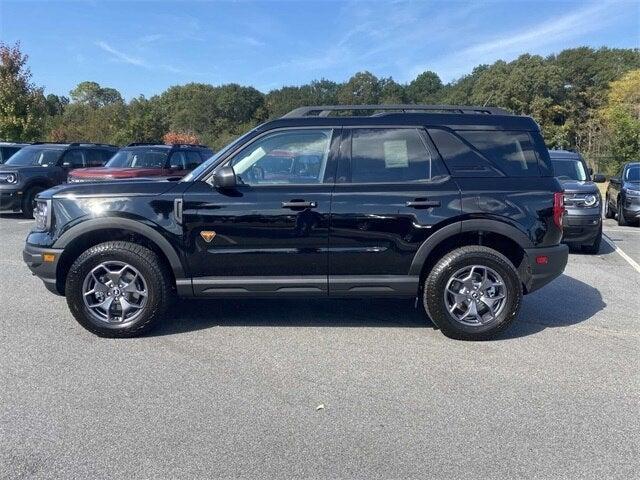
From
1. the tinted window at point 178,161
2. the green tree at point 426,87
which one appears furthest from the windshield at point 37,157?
the green tree at point 426,87

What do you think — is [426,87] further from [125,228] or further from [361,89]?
[125,228]

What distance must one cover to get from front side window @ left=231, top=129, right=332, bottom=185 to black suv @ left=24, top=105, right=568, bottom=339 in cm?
1

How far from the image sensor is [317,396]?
379cm

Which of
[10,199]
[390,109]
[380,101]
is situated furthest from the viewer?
[380,101]

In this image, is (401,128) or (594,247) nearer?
(401,128)

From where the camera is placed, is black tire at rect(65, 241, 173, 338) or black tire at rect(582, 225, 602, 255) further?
black tire at rect(582, 225, 602, 255)

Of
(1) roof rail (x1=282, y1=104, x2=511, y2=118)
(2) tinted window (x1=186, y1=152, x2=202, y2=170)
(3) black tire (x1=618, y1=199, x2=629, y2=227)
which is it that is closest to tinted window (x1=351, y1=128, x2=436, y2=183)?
(1) roof rail (x1=282, y1=104, x2=511, y2=118)

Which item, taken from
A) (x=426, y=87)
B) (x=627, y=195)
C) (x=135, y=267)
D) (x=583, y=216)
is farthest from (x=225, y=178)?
(x=426, y=87)

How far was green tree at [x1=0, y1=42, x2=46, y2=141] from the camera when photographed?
2353 centimetres

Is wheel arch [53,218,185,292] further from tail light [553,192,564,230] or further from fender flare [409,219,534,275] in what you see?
tail light [553,192,564,230]

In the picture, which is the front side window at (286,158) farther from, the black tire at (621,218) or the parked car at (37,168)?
the black tire at (621,218)

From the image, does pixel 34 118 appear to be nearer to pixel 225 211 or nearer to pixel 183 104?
pixel 225 211

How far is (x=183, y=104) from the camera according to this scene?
78.6 meters

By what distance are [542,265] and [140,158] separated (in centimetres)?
975
